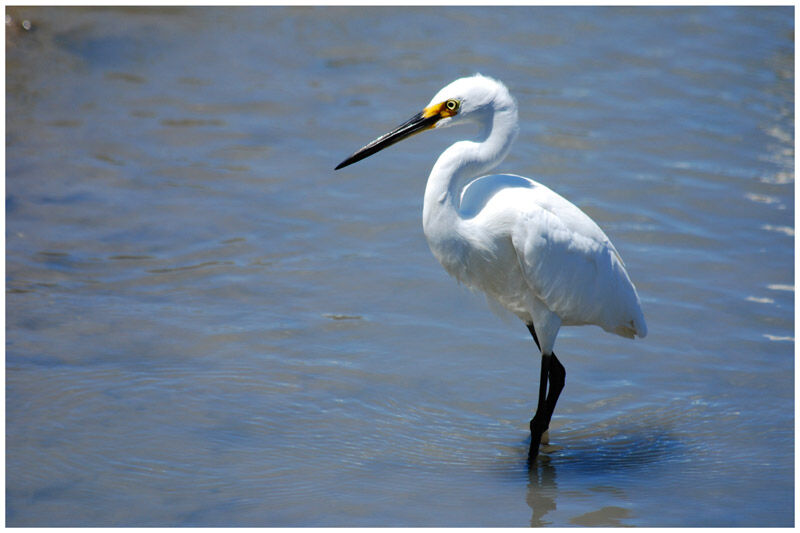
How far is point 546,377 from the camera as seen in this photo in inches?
176

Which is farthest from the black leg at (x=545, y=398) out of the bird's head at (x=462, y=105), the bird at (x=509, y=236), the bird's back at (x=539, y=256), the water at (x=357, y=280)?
the bird's head at (x=462, y=105)

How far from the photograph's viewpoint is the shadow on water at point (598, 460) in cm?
397

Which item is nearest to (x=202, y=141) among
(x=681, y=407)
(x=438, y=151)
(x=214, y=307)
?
(x=438, y=151)

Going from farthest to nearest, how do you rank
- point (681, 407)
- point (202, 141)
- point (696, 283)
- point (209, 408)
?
point (202, 141), point (696, 283), point (681, 407), point (209, 408)

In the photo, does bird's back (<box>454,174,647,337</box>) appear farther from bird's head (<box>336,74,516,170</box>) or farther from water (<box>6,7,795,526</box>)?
water (<box>6,7,795,526</box>)

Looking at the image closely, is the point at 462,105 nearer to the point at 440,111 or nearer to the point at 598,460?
the point at 440,111

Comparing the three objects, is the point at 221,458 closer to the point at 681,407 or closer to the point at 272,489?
the point at 272,489

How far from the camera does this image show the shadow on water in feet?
13.0

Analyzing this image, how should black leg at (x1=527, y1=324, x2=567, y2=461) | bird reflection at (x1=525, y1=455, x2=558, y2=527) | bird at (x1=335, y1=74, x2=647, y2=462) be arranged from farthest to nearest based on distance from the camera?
black leg at (x1=527, y1=324, x2=567, y2=461)
bird at (x1=335, y1=74, x2=647, y2=462)
bird reflection at (x1=525, y1=455, x2=558, y2=527)

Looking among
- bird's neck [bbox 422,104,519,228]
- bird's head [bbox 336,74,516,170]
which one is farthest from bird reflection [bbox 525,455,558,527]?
bird's head [bbox 336,74,516,170]

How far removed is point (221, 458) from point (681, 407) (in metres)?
2.45

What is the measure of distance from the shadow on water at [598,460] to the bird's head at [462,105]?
5.45 feet

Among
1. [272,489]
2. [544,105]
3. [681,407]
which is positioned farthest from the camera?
[544,105]

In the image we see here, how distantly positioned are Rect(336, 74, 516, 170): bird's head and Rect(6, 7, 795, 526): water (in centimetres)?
149
